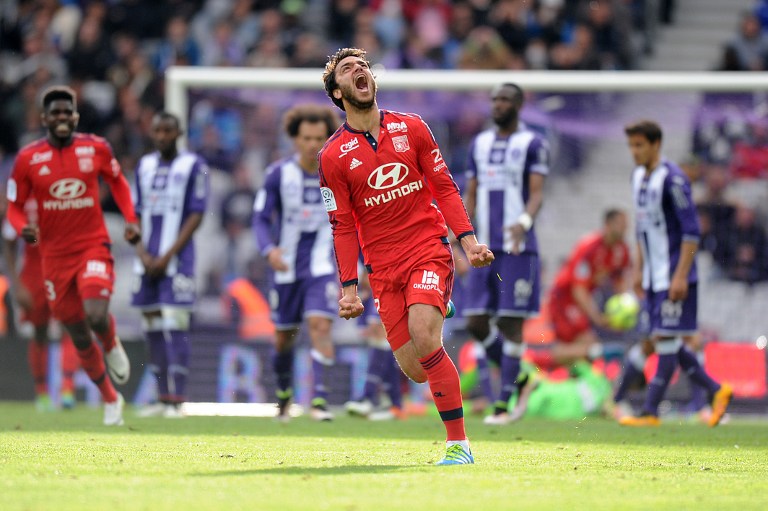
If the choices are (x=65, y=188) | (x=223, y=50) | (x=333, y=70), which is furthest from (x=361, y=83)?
(x=223, y=50)

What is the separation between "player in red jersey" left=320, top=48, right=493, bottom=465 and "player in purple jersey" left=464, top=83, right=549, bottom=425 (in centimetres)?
389

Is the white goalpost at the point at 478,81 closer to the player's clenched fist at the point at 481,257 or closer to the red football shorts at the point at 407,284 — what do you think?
the red football shorts at the point at 407,284

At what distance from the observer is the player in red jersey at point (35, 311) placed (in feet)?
47.5

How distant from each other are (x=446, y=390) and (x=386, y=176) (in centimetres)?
131

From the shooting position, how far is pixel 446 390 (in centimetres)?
781

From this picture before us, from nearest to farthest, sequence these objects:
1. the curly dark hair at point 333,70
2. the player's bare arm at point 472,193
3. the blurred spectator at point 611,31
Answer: the curly dark hair at point 333,70, the player's bare arm at point 472,193, the blurred spectator at point 611,31

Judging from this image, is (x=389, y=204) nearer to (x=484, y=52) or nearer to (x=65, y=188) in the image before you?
(x=65, y=188)

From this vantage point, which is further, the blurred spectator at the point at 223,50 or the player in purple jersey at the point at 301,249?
the blurred spectator at the point at 223,50

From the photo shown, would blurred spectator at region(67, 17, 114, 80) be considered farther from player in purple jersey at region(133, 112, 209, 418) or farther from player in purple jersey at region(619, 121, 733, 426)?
player in purple jersey at region(619, 121, 733, 426)

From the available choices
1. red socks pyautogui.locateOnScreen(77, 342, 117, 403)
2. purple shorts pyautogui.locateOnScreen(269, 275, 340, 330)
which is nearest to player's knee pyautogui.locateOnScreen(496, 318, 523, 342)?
purple shorts pyautogui.locateOnScreen(269, 275, 340, 330)

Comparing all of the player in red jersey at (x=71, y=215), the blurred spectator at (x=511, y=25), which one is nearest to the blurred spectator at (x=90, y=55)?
the blurred spectator at (x=511, y=25)

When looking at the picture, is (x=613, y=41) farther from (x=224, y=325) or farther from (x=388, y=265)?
(x=388, y=265)

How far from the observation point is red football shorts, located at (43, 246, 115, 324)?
11.1m

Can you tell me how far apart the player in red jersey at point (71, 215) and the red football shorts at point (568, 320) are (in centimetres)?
573
